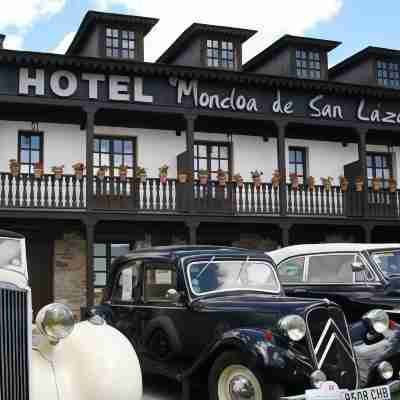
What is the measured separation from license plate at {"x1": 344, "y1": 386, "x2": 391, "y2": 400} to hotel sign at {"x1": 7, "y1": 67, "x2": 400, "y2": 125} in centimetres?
1131

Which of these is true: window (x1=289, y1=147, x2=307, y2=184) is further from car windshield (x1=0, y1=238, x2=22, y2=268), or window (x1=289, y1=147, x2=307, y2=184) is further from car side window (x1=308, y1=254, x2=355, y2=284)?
car windshield (x1=0, y1=238, x2=22, y2=268)

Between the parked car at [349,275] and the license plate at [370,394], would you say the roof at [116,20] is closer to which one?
the parked car at [349,275]

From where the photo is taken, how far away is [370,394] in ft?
18.3

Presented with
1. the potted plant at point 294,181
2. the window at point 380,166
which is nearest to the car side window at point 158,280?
the potted plant at point 294,181

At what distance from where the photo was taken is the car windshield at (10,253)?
14.7 feet

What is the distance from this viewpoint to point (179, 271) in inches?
275

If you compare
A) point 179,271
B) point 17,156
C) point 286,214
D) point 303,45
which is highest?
point 303,45

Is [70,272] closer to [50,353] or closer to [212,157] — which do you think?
[212,157]

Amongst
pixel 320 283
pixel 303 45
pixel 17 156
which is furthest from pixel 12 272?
pixel 303 45

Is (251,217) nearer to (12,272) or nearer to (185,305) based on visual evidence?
(185,305)

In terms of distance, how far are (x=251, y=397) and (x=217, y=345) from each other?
23.3 inches

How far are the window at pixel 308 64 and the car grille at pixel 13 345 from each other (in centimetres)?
1654

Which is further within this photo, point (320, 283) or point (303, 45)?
point (303, 45)

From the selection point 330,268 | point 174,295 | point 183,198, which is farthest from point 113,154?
point 174,295
